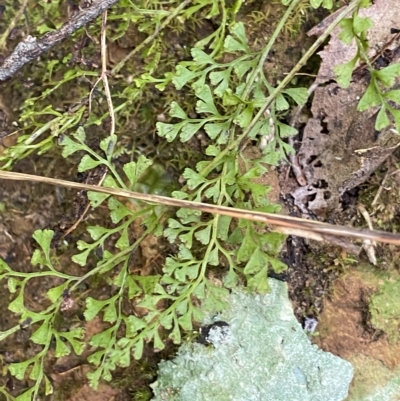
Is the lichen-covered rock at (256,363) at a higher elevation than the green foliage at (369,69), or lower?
lower

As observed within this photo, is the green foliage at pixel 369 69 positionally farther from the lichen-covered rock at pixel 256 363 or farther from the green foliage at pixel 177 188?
the lichen-covered rock at pixel 256 363

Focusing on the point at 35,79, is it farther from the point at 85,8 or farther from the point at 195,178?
the point at 195,178

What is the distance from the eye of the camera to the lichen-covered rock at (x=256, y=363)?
2.18m

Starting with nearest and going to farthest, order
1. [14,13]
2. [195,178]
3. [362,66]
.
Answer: [195,178] → [362,66] → [14,13]

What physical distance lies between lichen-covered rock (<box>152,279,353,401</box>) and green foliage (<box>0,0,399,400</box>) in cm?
11

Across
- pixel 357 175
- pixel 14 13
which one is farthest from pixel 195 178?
pixel 14 13

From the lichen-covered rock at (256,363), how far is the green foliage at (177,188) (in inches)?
4.5

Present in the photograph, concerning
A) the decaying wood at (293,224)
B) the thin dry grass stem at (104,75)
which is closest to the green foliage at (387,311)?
the decaying wood at (293,224)

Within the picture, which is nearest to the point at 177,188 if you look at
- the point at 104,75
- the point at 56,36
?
the point at 104,75

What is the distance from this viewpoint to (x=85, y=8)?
2.15 meters

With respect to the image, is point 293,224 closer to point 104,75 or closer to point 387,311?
point 387,311

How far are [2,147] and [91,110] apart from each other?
0.43 m

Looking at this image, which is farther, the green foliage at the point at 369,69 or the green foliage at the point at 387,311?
the green foliage at the point at 387,311

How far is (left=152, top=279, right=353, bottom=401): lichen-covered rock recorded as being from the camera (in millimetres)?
2182
